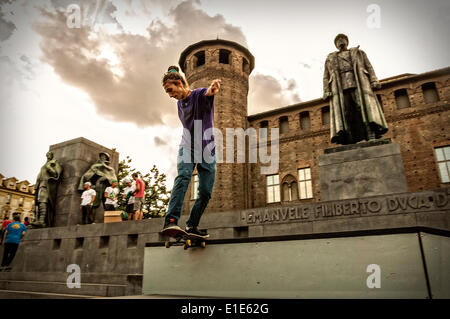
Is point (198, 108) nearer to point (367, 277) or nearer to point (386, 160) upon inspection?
point (367, 277)

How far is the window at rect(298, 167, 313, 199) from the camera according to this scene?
22.0m

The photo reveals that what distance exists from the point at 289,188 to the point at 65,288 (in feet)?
57.5

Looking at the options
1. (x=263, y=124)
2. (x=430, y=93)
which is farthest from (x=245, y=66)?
(x=430, y=93)

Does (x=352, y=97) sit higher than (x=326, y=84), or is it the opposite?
(x=326, y=84)

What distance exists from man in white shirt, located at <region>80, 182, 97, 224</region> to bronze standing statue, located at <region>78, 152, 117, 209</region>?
1.03 feet

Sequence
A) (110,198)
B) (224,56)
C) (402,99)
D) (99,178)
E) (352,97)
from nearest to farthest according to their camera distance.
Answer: (352,97) → (110,198) → (99,178) → (402,99) → (224,56)

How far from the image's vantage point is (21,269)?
10.1 metres

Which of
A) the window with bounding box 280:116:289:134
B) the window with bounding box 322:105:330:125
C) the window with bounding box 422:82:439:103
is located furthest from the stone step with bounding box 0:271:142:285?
the window with bounding box 422:82:439:103

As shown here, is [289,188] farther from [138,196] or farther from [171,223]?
[171,223]

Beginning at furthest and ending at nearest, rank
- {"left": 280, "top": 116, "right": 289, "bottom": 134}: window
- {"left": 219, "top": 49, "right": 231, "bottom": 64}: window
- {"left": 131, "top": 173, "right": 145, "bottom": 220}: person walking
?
1. {"left": 219, "top": 49, "right": 231, "bottom": 64}: window
2. {"left": 280, "top": 116, "right": 289, "bottom": 134}: window
3. {"left": 131, "top": 173, "right": 145, "bottom": 220}: person walking

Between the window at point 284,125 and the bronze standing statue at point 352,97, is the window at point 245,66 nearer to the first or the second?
the window at point 284,125

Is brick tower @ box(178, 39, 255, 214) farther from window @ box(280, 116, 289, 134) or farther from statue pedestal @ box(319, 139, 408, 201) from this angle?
statue pedestal @ box(319, 139, 408, 201)

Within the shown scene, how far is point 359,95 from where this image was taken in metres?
6.66
